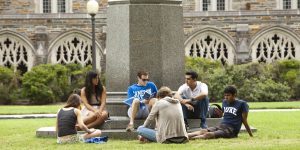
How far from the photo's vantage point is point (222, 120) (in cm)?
1964

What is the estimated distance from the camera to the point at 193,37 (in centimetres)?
4541

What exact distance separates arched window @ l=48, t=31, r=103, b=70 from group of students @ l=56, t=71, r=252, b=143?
82.0 feet

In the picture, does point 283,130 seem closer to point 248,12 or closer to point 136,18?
point 136,18

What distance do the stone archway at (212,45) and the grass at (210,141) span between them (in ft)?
63.5

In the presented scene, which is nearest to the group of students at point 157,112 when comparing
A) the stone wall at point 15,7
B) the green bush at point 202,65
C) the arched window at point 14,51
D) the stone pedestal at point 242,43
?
the green bush at point 202,65

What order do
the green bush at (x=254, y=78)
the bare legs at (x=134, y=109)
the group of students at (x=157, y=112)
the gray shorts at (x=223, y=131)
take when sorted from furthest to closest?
the green bush at (x=254, y=78) < the bare legs at (x=134, y=109) < the gray shorts at (x=223, y=131) < the group of students at (x=157, y=112)

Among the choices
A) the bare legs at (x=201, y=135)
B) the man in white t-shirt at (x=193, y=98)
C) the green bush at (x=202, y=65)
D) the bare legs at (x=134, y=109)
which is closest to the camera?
the bare legs at (x=201, y=135)

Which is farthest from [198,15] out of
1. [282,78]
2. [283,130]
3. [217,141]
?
[217,141]

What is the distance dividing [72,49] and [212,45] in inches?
260

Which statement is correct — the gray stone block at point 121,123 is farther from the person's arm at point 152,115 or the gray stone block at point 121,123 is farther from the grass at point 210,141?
the person's arm at point 152,115

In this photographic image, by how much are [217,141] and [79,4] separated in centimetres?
3182

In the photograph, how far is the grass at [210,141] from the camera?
17.4 m

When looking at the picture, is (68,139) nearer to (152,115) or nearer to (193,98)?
(152,115)

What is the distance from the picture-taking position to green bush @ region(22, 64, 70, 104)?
40812mm
